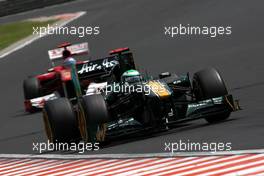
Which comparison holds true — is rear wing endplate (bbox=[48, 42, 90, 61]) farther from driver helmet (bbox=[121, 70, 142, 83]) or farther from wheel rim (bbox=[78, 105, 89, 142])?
wheel rim (bbox=[78, 105, 89, 142])

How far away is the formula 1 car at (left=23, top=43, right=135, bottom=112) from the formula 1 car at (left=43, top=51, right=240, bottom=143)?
84.9 inches

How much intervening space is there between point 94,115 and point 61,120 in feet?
2.65

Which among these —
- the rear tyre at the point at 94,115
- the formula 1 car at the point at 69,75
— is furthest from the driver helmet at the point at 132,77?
the formula 1 car at the point at 69,75

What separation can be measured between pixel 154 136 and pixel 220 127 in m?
1.15

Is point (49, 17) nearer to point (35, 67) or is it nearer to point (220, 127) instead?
point (35, 67)

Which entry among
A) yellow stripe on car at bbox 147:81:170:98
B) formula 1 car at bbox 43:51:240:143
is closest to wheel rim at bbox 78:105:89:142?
formula 1 car at bbox 43:51:240:143

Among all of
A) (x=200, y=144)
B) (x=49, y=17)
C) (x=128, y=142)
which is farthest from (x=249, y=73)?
(x=49, y=17)

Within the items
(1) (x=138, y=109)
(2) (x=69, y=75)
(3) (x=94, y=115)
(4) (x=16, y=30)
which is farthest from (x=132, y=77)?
(4) (x=16, y=30)

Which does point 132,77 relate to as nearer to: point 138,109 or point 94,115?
point 138,109

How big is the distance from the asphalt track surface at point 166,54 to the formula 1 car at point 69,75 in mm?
608

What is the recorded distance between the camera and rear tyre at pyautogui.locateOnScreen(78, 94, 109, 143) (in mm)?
13883

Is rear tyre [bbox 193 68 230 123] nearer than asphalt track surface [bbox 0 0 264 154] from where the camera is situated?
No

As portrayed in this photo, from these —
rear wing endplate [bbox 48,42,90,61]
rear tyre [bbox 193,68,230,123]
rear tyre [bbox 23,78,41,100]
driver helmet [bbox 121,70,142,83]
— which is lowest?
rear tyre [bbox 23,78,41,100]

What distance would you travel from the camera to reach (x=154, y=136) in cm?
1460
